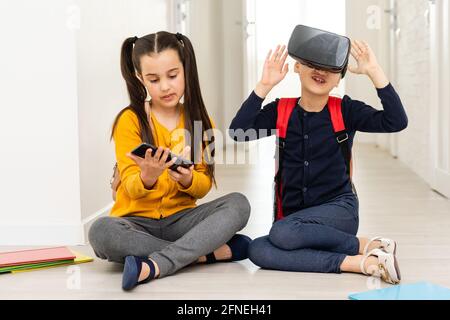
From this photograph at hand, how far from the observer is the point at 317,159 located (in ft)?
5.84

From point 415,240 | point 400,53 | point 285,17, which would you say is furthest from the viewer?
point 285,17

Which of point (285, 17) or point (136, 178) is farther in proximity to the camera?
point (285, 17)

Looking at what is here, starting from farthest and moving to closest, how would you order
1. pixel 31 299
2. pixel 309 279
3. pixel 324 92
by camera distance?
pixel 324 92 → pixel 309 279 → pixel 31 299

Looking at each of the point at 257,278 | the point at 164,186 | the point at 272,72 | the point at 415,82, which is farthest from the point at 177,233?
the point at 415,82

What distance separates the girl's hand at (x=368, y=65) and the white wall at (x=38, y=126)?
2.75ft

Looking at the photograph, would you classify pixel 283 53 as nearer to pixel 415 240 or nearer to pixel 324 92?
pixel 324 92

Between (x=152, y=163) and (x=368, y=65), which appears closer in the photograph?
(x=152, y=163)

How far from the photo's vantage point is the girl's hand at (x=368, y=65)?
1.70 m

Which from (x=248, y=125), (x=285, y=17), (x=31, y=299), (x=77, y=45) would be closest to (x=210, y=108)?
(x=285, y=17)

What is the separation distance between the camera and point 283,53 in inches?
69.5

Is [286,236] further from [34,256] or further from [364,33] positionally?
[364,33]

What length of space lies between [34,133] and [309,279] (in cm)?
98

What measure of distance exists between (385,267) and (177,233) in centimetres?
53

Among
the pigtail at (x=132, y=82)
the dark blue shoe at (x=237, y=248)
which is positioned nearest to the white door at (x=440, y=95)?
the dark blue shoe at (x=237, y=248)
